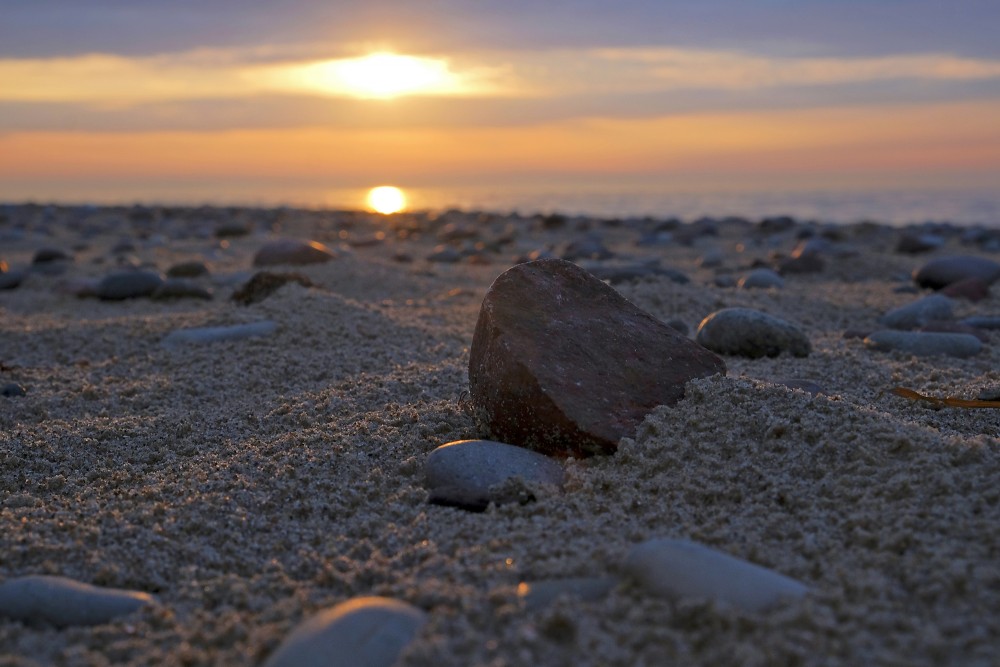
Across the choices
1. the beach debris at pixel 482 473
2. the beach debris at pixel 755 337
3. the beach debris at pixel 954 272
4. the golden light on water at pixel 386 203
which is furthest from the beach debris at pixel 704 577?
the golden light on water at pixel 386 203

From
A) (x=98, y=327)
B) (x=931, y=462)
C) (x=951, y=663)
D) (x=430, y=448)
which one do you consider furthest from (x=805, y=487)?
(x=98, y=327)

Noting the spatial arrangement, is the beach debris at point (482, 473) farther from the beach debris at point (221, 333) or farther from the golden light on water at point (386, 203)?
the golden light on water at point (386, 203)

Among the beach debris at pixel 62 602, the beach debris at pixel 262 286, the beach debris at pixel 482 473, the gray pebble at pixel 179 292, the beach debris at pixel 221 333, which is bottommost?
the beach debris at pixel 62 602

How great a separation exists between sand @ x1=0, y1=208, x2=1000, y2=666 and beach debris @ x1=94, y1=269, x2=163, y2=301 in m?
2.02

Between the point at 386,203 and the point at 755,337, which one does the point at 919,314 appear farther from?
the point at 386,203

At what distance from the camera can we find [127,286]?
6328 mm

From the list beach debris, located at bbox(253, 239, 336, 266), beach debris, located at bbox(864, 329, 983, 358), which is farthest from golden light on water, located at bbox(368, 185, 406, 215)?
Answer: beach debris, located at bbox(864, 329, 983, 358)

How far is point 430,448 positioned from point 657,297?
311 centimetres

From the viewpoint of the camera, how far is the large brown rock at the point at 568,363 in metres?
2.56

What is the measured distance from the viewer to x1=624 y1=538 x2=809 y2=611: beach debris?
156 cm

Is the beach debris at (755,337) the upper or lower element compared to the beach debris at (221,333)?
upper

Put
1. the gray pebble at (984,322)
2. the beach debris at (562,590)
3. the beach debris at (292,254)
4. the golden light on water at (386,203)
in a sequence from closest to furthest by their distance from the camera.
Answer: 1. the beach debris at (562,590)
2. the gray pebble at (984,322)
3. the beach debris at (292,254)
4. the golden light on water at (386,203)

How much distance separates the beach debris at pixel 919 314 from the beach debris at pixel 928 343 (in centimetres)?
70

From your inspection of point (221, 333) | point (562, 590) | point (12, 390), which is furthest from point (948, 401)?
point (12, 390)
